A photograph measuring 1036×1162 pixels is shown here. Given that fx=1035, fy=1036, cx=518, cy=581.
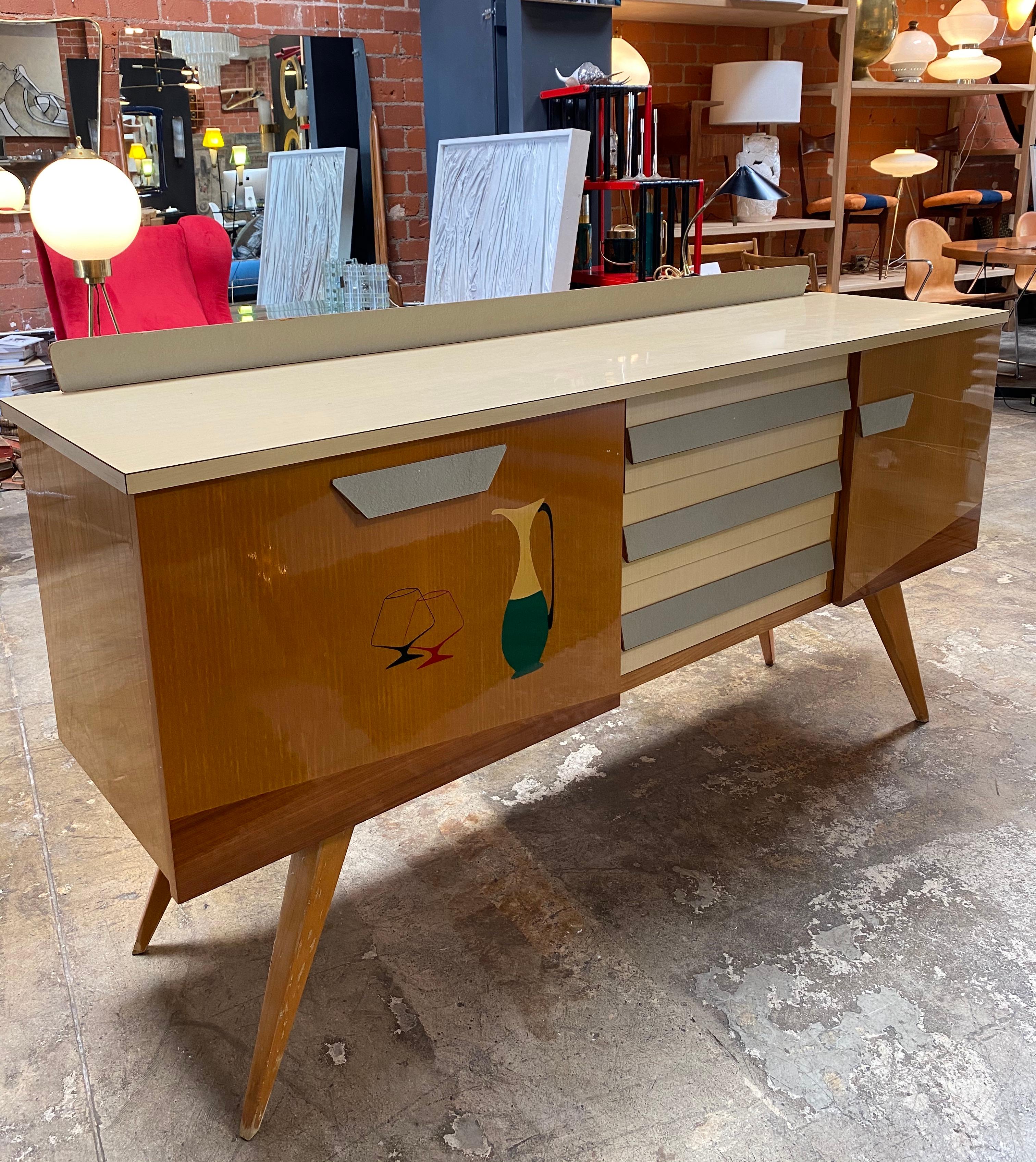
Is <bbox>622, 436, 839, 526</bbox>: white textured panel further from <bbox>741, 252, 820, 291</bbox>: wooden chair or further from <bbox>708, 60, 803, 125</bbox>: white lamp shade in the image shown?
<bbox>708, 60, 803, 125</bbox>: white lamp shade

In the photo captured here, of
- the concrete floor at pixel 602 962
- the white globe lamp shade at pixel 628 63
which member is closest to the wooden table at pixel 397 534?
the concrete floor at pixel 602 962

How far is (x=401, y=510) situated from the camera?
1073mm

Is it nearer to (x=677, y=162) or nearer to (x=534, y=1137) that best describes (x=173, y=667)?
(x=534, y=1137)

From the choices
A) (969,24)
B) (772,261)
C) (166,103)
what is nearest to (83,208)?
(166,103)

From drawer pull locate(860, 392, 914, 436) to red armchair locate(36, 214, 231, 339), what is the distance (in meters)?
1.05

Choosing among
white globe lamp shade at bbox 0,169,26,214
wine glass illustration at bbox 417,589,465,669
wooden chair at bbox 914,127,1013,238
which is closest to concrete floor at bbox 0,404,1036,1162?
wine glass illustration at bbox 417,589,465,669

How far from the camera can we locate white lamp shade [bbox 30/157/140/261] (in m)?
1.92

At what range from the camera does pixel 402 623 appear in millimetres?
1111

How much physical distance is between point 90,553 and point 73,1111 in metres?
0.70

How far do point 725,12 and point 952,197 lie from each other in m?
2.04

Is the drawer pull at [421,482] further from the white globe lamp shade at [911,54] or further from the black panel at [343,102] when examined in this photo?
the white globe lamp shade at [911,54]

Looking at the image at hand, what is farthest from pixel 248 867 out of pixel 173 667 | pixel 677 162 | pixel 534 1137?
pixel 677 162

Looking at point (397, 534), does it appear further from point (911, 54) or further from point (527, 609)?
point (911, 54)

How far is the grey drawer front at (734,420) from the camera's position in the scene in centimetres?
131
